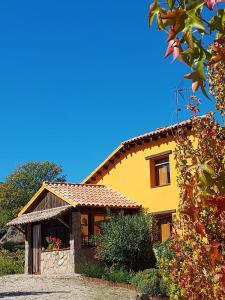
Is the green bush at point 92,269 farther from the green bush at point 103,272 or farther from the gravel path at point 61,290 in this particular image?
the gravel path at point 61,290

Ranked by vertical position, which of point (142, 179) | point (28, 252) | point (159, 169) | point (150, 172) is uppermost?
point (159, 169)

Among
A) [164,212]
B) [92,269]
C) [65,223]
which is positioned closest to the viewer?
[92,269]

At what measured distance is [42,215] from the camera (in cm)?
2439

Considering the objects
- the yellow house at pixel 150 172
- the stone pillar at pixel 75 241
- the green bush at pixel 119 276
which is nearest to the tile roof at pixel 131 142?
the yellow house at pixel 150 172

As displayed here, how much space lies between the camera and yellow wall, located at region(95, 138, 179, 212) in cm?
2252

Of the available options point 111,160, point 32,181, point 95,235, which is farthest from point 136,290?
point 32,181

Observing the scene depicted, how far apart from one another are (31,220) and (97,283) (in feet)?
24.8

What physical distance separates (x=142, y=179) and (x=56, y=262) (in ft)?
18.8

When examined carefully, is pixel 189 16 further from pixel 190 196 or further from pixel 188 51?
pixel 190 196

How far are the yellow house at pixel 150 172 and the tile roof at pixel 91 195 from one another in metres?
0.55

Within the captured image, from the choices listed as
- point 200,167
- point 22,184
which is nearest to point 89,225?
point 200,167

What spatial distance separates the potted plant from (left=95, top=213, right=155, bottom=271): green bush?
2786mm

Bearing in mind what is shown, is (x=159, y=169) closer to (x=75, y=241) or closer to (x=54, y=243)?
(x=75, y=241)

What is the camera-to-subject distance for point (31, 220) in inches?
983
